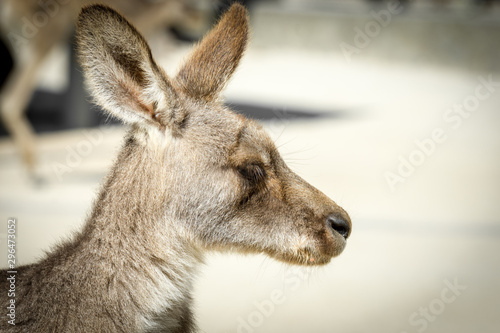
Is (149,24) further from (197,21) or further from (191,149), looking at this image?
(191,149)

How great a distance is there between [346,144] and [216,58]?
23.2ft

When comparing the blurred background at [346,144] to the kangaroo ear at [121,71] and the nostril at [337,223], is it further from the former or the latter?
the kangaroo ear at [121,71]

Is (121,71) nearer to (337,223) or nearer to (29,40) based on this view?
(337,223)

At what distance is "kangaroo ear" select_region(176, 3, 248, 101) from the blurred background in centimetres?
37

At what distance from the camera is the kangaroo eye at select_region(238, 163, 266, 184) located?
2.61m

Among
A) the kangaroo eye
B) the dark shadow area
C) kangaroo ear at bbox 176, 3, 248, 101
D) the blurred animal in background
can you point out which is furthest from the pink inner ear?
the dark shadow area

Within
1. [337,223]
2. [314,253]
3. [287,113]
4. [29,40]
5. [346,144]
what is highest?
[337,223]

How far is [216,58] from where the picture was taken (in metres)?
2.87

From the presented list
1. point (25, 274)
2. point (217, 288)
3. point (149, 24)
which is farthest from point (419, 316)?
point (149, 24)

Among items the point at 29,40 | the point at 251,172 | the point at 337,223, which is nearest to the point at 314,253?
the point at 337,223

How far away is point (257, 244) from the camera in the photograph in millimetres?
Result: 2611

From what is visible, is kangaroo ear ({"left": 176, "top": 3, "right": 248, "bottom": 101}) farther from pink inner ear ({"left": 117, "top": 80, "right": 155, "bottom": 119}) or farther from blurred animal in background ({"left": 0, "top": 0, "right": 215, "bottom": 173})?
blurred animal in background ({"left": 0, "top": 0, "right": 215, "bottom": 173})

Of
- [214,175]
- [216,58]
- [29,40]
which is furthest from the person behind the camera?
[29,40]

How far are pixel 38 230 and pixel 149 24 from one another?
463 centimetres
